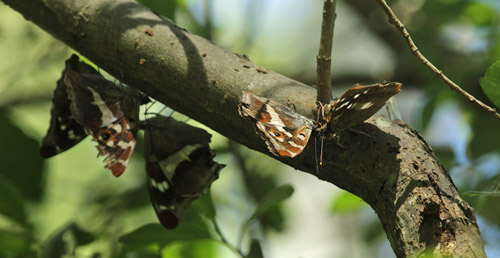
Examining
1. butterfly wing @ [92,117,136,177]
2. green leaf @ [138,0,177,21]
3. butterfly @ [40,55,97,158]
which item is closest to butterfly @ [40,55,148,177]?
butterfly wing @ [92,117,136,177]

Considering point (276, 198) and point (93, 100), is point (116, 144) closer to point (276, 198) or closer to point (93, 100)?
point (93, 100)

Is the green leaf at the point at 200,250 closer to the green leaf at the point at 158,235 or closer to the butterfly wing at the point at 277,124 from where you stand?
the green leaf at the point at 158,235

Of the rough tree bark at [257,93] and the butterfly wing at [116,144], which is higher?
the rough tree bark at [257,93]

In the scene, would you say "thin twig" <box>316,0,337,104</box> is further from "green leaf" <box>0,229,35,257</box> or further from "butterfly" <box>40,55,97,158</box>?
"green leaf" <box>0,229,35,257</box>

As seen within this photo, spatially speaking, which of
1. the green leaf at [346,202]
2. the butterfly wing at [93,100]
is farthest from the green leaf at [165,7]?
the green leaf at [346,202]

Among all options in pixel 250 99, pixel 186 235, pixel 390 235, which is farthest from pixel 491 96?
pixel 186 235

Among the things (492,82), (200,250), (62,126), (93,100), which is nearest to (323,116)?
(492,82)
